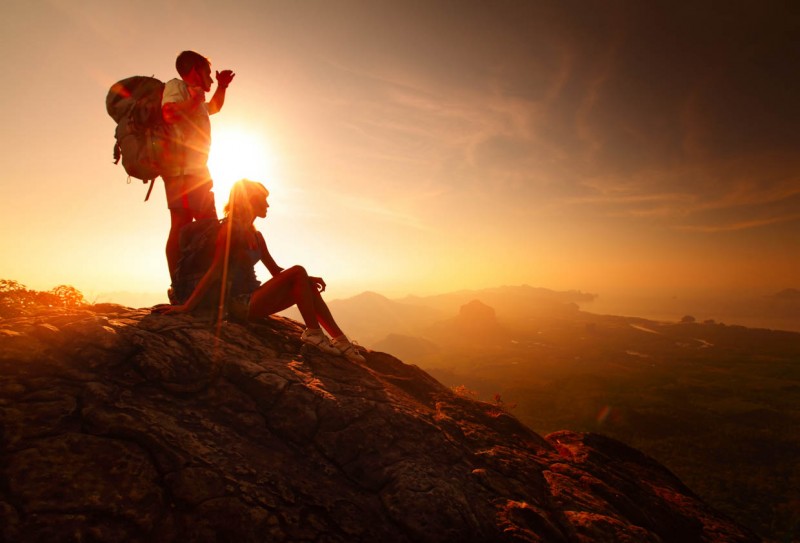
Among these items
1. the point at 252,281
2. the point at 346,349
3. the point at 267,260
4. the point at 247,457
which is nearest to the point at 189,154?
the point at 267,260

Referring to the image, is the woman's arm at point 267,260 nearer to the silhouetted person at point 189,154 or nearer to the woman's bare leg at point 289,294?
the woman's bare leg at point 289,294

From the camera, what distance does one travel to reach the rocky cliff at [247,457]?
3727 mm

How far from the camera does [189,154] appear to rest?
7.32 metres

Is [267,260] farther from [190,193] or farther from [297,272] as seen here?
[190,193]

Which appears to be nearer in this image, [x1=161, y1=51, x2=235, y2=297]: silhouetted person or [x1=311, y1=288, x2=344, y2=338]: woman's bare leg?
[x1=161, y1=51, x2=235, y2=297]: silhouetted person

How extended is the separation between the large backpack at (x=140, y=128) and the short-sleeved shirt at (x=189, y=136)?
0.18m

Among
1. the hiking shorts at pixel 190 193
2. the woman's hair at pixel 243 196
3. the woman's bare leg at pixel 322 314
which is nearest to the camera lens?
the woman's hair at pixel 243 196

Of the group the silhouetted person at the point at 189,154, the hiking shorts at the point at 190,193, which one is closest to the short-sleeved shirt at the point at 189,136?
the silhouetted person at the point at 189,154

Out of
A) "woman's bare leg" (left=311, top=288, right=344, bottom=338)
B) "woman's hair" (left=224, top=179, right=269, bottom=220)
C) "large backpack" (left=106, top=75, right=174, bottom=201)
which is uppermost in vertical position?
"large backpack" (left=106, top=75, right=174, bottom=201)

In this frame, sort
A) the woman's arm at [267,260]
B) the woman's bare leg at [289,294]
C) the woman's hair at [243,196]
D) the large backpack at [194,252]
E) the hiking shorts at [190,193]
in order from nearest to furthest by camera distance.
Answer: the large backpack at [194,252], the woman's hair at [243,196], the hiking shorts at [190,193], the woman's bare leg at [289,294], the woman's arm at [267,260]

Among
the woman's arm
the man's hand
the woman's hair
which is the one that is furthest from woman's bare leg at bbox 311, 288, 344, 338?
the man's hand

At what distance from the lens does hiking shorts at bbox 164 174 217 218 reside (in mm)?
7348

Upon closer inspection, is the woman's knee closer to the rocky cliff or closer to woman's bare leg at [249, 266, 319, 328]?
woman's bare leg at [249, 266, 319, 328]

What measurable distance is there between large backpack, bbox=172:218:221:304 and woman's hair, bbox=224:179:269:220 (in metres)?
0.42
